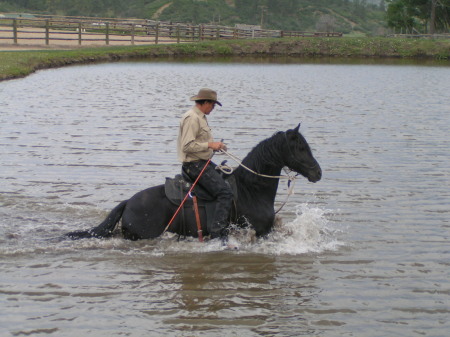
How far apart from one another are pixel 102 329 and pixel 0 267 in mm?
2442

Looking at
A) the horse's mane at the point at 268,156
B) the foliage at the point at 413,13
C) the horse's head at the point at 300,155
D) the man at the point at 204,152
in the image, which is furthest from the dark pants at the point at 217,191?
the foliage at the point at 413,13

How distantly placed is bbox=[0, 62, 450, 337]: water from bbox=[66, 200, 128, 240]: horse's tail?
0.17m

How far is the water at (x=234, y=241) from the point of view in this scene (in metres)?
7.17

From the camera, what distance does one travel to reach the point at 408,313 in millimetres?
7359

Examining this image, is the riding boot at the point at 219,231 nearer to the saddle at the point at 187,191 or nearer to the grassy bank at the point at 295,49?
the saddle at the point at 187,191

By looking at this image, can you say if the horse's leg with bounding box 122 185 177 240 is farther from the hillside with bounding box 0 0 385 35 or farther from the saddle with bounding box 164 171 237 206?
the hillside with bounding box 0 0 385 35

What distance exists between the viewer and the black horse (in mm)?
9117

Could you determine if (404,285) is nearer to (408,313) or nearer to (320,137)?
(408,313)

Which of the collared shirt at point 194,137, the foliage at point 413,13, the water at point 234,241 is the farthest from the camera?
the foliage at point 413,13

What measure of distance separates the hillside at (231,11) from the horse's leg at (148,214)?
325 feet

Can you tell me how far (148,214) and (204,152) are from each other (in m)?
1.18

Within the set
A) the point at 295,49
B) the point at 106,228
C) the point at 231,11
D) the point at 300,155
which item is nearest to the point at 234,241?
the point at 300,155

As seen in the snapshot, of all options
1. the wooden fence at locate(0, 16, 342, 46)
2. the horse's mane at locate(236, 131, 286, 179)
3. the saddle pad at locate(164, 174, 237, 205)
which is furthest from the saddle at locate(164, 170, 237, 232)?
the wooden fence at locate(0, 16, 342, 46)

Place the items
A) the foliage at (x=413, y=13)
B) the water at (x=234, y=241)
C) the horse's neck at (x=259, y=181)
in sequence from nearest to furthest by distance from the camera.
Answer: the water at (x=234, y=241) < the horse's neck at (x=259, y=181) < the foliage at (x=413, y=13)
